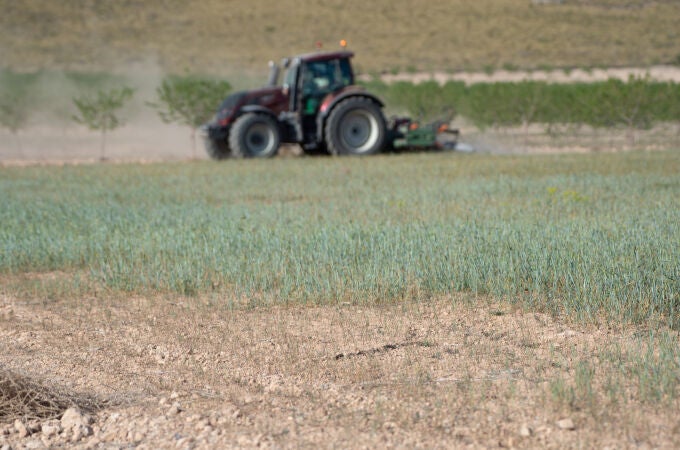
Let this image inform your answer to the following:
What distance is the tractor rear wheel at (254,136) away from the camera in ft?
62.2

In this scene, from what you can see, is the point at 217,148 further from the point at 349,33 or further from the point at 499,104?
the point at 349,33

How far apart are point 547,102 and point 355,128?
10.3 meters

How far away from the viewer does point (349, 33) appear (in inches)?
2265

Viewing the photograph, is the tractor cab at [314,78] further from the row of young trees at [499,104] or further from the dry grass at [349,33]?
the dry grass at [349,33]

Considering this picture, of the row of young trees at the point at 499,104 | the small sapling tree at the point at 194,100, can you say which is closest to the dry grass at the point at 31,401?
the row of young trees at the point at 499,104

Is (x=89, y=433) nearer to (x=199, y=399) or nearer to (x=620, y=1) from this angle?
(x=199, y=399)

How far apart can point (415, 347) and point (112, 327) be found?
227 cm

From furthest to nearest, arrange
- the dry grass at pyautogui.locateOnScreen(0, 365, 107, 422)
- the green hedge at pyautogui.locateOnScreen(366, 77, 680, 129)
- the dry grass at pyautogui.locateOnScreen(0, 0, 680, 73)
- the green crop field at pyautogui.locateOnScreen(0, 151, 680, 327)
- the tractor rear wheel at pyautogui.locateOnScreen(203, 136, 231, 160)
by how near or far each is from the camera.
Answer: the dry grass at pyautogui.locateOnScreen(0, 0, 680, 73)
the green hedge at pyautogui.locateOnScreen(366, 77, 680, 129)
the tractor rear wheel at pyautogui.locateOnScreen(203, 136, 231, 160)
the green crop field at pyautogui.locateOnScreen(0, 151, 680, 327)
the dry grass at pyautogui.locateOnScreen(0, 365, 107, 422)

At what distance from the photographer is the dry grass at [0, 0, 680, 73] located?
172 feet

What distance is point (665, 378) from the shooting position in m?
4.51

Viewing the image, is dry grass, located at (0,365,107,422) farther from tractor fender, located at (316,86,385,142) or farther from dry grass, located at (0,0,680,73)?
dry grass, located at (0,0,680,73)

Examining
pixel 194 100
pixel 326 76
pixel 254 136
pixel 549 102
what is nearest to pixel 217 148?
pixel 254 136

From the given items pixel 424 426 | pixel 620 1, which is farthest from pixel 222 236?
pixel 620 1

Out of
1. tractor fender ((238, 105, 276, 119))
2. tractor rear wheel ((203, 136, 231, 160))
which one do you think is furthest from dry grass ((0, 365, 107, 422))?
tractor rear wheel ((203, 136, 231, 160))
